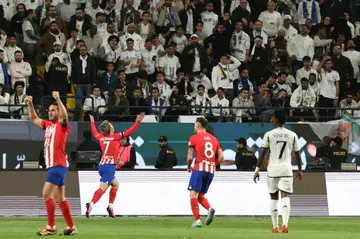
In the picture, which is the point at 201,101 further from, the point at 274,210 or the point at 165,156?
the point at 274,210

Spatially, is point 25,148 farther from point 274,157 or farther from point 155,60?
point 274,157

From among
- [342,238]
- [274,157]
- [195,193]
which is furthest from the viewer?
[195,193]

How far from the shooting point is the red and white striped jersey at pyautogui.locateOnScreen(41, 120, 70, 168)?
59.1 ft

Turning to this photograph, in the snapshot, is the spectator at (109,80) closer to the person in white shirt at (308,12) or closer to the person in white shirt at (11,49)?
the person in white shirt at (11,49)

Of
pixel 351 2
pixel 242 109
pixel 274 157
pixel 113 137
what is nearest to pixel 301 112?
pixel 242 109

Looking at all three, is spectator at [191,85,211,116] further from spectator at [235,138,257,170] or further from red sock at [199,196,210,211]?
red sock at [199,196,210,211]

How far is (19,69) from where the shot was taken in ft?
106

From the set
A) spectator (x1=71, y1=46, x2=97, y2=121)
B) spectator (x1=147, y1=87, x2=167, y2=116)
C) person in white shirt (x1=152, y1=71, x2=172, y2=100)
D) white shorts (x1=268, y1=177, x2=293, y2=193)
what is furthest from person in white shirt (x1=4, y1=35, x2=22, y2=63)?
white shorts (x1=268, y1=177, x2=293, y2=193)

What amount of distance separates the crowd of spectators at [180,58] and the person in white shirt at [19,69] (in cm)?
3

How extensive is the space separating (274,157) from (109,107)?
1213cm

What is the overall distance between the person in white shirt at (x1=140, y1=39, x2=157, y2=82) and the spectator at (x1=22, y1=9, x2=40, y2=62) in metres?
3.43

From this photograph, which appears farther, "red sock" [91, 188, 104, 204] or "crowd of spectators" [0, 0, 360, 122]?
"crowd of spectators" [0, 0, 360, 122]

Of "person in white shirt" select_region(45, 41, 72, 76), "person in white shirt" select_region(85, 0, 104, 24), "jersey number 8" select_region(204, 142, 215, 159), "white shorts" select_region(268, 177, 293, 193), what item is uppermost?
"person in white shirt" select_region(85, 0, 104, 24)

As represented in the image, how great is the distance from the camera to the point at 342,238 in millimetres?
18594
